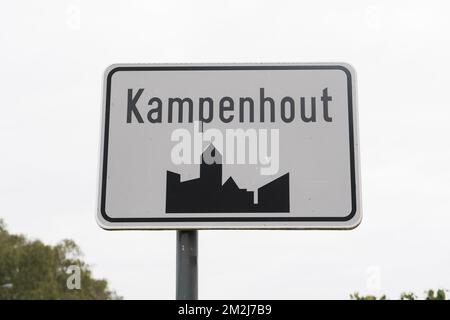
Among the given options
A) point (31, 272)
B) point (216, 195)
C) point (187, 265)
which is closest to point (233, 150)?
point (216, 195)

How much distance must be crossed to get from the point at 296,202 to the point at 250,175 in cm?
23

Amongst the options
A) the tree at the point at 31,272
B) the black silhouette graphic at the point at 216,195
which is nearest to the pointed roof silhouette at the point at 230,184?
the black silhouette graphic at the point at 216,195

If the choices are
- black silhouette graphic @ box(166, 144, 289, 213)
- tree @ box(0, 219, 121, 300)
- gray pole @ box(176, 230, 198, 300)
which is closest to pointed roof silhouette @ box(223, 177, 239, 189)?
black silhouette graphic @ box(166, 144, 289, 213)

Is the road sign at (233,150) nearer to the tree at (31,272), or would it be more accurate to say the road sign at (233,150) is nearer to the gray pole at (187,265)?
the gray pole at (187,265)

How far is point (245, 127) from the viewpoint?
103 inches

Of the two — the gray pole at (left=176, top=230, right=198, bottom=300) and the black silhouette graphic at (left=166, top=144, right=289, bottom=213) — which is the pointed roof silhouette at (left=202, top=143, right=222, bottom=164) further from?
the gray pole at (left=176, top=230, right=198, bottom=300)

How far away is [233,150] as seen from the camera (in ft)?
8.55

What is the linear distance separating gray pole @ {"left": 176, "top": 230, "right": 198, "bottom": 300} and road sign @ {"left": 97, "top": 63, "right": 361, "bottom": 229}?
75 mm

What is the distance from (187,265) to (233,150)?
523 millimetres

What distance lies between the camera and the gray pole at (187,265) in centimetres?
250

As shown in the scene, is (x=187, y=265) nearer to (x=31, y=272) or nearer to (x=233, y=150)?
(x=233, y=150)
